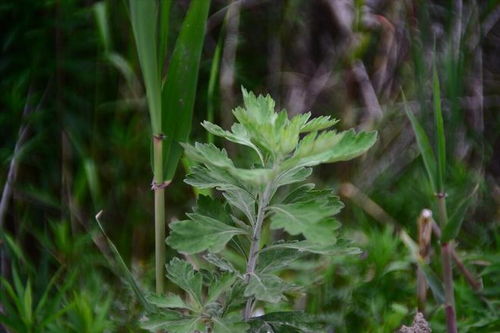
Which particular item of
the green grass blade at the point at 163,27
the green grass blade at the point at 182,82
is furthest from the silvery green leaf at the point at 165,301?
the green grass blade at the point at 163,27

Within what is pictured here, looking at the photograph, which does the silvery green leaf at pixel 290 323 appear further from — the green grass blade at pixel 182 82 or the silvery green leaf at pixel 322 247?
the green grass blade at pixel 182 82

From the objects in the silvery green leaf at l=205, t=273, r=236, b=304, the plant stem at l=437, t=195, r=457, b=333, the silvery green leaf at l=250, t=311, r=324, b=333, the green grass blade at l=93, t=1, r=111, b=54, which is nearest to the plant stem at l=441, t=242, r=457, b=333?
the plant stem at l=437, t=195, r=457, b=333

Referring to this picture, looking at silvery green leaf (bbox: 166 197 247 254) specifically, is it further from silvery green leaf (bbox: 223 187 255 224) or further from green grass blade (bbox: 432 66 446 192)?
green grass blade (bbox: 432 66 446 192)

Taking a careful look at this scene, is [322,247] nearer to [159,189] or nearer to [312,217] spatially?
[312,217]

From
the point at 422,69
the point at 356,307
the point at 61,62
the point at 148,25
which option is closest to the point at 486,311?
the point at 356,307

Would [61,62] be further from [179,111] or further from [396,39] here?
[396,39]

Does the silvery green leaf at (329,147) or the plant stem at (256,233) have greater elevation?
the silvery green leaf at (329,147)
